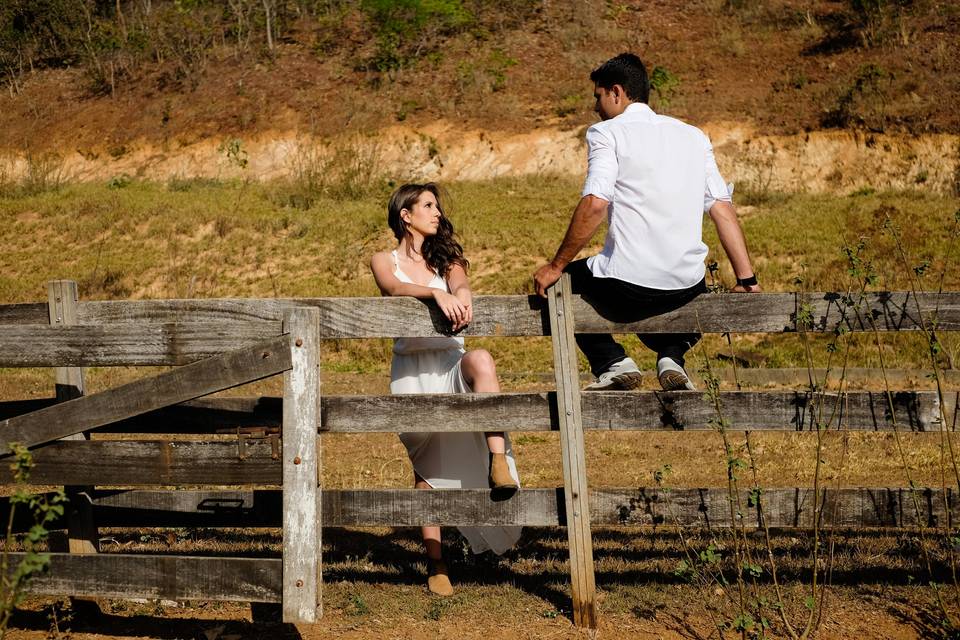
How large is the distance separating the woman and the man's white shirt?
32.0 inches

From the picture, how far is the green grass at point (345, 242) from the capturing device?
16.1 meters

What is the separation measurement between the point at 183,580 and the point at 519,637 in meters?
1.48

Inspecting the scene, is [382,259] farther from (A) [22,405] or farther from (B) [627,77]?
(A) [22,405]

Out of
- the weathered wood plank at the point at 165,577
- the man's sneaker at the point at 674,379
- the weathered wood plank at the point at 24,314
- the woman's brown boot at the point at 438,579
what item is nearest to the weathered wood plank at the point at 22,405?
the weathered wood plank at the point at 24,314

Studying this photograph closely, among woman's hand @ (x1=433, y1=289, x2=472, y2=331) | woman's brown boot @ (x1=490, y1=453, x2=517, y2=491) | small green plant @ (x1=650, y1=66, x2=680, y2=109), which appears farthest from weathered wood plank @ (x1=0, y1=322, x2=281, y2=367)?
small green plant @ (x1=650, y1=66, x2=680, y2=109)

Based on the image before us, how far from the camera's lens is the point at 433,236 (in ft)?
17.3

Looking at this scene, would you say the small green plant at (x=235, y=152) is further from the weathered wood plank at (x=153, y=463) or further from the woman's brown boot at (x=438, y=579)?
the weathered wood plank at (x=153, y=463)

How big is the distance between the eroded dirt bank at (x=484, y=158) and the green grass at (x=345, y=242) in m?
1.57

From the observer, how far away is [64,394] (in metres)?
4.73

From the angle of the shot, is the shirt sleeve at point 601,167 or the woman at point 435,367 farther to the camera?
the woman at point 435,367

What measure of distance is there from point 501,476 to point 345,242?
16.1 meters

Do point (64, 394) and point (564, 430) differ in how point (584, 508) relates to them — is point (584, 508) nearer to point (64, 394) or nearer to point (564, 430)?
point (564, 430)

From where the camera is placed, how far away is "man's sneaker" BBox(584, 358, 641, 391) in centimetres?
454

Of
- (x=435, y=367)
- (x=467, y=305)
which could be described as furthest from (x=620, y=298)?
(x=435, y=367)
